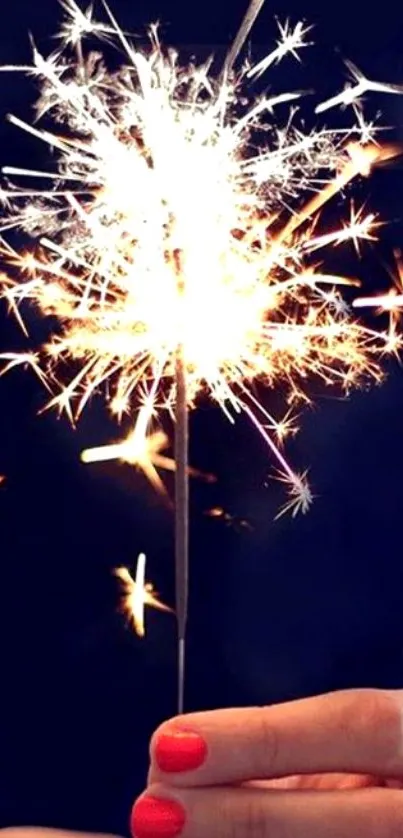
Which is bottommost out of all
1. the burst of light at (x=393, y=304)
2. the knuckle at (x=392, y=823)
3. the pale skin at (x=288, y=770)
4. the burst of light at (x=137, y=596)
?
the knuckle at (x=392, y=823)

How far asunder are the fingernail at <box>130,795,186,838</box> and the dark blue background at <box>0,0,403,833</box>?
126mm

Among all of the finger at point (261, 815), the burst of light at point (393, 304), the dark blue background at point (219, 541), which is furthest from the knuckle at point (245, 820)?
the burst of light at point (393, 304)

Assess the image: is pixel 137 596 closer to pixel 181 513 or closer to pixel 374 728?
pixel 181 513

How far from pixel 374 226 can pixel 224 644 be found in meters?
0.26

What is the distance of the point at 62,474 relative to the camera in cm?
59

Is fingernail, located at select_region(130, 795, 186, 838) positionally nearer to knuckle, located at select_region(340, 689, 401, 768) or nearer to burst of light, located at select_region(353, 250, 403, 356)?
knuckle, located at select_region(340, 689, 401, 768)

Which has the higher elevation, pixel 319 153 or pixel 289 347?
pixel 319 153

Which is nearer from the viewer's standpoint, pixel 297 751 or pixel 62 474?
pixel 297 751

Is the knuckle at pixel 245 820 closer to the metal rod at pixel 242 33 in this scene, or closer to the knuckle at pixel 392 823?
the knuckle at pixel 392 823

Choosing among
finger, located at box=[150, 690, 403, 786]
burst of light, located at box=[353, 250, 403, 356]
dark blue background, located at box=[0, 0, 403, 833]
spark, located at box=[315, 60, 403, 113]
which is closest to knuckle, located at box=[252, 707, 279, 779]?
finger, located at box=[150, 690, 403, 786]

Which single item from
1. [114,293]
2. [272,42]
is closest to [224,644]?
[114,293]

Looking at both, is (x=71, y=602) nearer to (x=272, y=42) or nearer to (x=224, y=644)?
(x=224, y=644)

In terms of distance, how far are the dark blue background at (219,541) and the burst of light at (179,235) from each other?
0.01 m

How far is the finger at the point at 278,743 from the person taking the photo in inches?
18.5
